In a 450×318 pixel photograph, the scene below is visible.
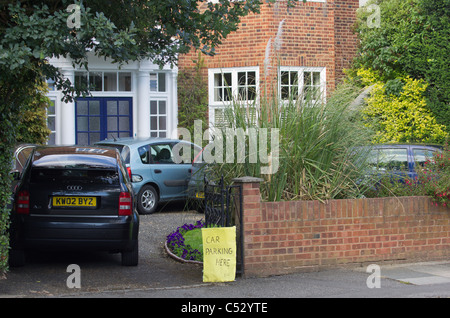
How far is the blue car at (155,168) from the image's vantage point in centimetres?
1304

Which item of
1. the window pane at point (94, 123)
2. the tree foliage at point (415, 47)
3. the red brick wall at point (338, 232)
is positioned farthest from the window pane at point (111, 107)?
the red brick wall at point (338, 232)

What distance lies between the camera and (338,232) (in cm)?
820

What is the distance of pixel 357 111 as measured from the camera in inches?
342

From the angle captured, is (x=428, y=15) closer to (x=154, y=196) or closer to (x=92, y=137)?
(x=154, y=196)

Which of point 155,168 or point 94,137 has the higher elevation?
point 94,137

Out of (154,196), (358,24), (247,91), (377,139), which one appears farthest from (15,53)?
(358,24)

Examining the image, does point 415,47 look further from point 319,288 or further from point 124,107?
point 319,288

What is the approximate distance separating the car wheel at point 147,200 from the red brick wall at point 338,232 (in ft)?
18.8

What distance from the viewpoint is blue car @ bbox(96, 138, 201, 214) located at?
13.0 meters

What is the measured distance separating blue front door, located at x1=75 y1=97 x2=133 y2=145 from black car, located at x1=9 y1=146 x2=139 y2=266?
9907 millimetres

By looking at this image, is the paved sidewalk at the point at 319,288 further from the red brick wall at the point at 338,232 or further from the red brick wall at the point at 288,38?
the red brick wall at the point at 288,38

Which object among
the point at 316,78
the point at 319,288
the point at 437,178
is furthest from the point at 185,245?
the point at 437,178

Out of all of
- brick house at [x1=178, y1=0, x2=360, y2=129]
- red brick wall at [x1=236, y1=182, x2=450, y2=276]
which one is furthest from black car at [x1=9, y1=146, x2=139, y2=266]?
brick house at [x1=178, y1=0, x2=360, y2=129]

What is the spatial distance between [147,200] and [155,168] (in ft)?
2.36
